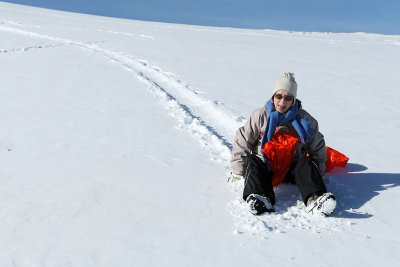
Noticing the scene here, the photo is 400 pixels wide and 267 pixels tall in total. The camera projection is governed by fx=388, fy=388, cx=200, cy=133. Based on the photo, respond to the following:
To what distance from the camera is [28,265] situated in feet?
→ 7.16

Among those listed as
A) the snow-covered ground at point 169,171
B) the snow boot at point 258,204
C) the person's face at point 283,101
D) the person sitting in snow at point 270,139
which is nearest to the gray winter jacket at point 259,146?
the person sitting in snow at point 270,139

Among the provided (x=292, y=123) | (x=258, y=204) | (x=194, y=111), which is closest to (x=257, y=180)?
(x=258, y=204)

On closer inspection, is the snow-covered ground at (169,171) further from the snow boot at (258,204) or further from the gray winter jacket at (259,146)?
the gray winter jacket at (259,146)

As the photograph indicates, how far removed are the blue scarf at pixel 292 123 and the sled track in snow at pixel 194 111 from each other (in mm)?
853

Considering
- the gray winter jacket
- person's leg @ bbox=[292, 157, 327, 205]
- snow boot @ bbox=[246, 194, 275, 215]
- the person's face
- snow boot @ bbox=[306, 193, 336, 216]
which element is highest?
the person's face

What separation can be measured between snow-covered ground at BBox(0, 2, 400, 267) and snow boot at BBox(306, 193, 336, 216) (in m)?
0.07

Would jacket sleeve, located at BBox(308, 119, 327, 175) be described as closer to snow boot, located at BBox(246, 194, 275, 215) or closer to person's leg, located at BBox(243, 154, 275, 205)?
person's leg, located at BBox(243, 154, 275, 205)

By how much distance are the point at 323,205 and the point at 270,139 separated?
2.32 ft

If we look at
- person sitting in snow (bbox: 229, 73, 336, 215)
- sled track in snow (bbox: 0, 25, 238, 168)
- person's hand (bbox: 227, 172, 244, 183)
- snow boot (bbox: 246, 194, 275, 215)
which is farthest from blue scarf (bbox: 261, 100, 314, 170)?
sled track in snow (bbox: 0, 25, 238, 168)

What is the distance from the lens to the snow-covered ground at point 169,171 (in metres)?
2.37

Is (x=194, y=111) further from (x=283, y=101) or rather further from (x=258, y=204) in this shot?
(x=258, y=204)

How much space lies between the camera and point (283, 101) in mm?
3100

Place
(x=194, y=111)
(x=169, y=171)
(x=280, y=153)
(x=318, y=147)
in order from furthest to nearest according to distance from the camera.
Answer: (x=194, y=111), (x=169, y=171), (x=318, y=147), (x=280, y=153)

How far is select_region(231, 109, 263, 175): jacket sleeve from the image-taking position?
125 inches
